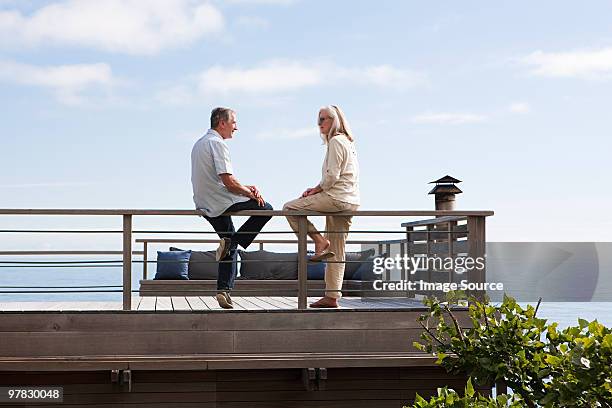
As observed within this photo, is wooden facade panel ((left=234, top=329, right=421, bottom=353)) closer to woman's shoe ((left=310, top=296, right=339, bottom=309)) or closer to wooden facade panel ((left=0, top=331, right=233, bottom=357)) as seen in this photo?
wooden facade panel ((left=0, top=331, right=233, bottom=357))

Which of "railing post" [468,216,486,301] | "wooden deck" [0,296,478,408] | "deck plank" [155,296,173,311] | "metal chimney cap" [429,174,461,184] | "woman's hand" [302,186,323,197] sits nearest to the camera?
"wooden deck" [0,296,478,408]

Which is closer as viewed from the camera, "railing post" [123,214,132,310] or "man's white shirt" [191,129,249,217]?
"railing post" [123,214,132,310]

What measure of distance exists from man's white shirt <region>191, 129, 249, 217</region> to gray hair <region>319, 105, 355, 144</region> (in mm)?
821

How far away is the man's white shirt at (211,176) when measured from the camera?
745 centimetres

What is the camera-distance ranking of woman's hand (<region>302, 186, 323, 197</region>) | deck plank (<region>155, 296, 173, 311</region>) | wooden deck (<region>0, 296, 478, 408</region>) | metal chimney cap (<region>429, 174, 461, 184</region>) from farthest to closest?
metal chimney cap (<region>429, 174, 461, 184</region>), deck plank (<region>155, 296, 173, 311</region>), woman's hand (<region>302, 186, 323, 197</region>), wooden deck (<region>0, 296, 478, 408</region>)

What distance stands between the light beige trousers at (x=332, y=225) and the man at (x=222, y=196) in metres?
0.25

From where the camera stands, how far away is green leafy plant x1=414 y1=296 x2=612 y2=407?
3090 millimetres

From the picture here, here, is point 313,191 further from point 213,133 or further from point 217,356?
point 217,356

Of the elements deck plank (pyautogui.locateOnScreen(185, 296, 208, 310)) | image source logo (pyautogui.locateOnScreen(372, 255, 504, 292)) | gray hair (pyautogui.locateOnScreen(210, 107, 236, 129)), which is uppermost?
gray hair (pyautogui.locateOnScreen(210, 107, 236, 129))

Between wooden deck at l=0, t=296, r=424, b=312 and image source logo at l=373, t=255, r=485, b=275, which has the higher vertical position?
image source logo at l=373, t=255, r=485, b=275

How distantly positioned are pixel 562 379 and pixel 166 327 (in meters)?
4.46

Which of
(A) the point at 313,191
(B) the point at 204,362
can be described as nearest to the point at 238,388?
(B) the point at 204,362

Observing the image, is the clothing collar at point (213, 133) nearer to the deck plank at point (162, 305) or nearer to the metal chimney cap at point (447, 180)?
the deck plank at point (162, 305)

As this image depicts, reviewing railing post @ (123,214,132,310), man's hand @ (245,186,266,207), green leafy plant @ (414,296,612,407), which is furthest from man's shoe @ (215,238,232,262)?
green leafy plant @ (414,296,612,407)
